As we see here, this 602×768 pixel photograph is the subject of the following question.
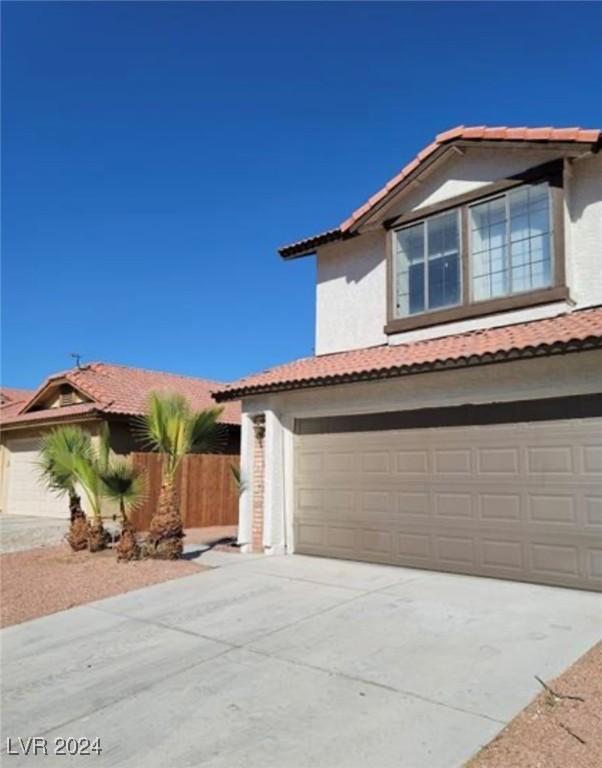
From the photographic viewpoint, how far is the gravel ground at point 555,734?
12.8ft

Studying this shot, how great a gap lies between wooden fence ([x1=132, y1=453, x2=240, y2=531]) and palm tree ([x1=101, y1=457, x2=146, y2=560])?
528 cm

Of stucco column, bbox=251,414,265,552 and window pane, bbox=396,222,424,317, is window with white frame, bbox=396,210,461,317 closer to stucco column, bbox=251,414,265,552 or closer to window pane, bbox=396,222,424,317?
window pane, bbox=396,222,424,317

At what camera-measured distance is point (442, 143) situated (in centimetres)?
1220

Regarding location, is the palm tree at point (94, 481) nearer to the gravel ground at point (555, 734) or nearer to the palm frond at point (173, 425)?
the palm frond at point (173, 425)

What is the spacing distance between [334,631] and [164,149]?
41.4 feet

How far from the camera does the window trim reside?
10469 millimetres

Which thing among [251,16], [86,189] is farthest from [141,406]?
[251,16]

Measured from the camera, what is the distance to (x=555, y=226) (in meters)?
10.5

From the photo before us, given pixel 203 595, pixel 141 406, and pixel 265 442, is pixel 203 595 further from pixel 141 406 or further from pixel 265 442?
pixel 141 406

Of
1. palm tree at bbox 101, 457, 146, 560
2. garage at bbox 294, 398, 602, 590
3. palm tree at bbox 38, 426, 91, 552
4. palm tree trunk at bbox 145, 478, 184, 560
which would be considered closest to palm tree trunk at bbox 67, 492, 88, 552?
palm tree at bbox 38, 426, 91, 552

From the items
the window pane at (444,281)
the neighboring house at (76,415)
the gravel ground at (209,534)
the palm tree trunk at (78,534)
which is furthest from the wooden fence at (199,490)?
the window pane at (444,281)

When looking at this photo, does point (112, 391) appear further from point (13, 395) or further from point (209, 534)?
point (13, 395)

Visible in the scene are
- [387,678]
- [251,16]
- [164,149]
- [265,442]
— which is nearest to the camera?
[387,678]

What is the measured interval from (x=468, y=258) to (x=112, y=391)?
13159 mm
